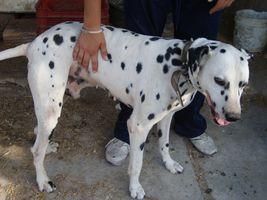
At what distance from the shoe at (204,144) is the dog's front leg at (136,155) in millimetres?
708

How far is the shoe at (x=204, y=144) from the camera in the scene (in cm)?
370

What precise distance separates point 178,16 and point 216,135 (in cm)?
122

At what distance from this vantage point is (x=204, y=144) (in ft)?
12.2

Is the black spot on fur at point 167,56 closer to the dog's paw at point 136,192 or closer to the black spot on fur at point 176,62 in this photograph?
the black spot on fur at point 176,62

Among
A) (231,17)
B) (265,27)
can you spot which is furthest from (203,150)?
(231,17)

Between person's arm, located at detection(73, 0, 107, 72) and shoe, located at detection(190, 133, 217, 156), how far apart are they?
126 cm

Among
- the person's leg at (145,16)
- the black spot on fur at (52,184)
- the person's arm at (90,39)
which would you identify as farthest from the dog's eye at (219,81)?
the black spot on fur at (52,184)

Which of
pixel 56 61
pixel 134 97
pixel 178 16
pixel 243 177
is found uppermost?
pixel 178 16

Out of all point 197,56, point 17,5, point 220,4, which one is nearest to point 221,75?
point 197,56

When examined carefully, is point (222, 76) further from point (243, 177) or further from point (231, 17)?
point (231, 17)

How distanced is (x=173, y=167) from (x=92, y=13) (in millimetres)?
1335

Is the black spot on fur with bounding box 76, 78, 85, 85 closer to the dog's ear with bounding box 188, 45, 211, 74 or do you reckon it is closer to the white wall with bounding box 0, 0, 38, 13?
the dog's ear with bounding box 188, 45, 211, 74

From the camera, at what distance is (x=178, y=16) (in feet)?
10.5

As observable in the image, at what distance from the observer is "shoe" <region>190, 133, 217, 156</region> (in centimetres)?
370
